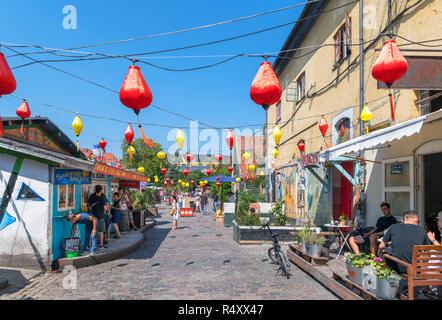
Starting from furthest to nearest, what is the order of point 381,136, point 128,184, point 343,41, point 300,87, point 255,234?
1. point 300,87
2. point 128,184
3. point 343,41
4. point 255,234
5. point 381,136

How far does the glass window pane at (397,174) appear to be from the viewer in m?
7.34

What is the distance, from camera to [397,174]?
25.1ft

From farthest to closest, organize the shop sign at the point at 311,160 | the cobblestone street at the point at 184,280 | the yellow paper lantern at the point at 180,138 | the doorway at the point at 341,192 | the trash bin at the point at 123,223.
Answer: the trash bin at the point at 123,223, the doorway at the point at 341,192, the yellow paper lantern at the point at 180,138, the shop sign at the point at 311,160, the cobblestone street at the point at 184,280

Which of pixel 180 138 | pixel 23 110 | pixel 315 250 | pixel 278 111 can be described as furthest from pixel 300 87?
pixel 23 110

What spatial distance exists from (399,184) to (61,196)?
8512 millimetres

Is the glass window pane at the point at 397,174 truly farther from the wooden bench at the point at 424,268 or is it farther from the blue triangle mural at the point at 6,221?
the blue triangle mural at the point at 6,221

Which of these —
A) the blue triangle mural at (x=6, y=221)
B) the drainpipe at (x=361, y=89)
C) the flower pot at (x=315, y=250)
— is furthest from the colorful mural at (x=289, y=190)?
the blue triangle mural at (x=6, y=221)

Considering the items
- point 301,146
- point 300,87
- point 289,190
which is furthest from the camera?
point 289,190

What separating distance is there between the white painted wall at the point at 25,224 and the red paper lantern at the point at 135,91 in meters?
3.78

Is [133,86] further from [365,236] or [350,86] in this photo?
[350,86]

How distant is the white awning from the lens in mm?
5133

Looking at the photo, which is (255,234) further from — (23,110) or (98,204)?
(23,110)

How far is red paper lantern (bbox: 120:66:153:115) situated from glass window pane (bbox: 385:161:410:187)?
20.2 feet

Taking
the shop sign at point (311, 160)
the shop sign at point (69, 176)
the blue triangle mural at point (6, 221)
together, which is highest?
the shop sign at point (311, 160)
